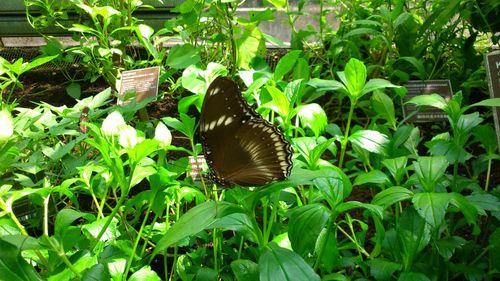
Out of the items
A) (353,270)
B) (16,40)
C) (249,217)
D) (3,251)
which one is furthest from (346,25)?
(16,40)

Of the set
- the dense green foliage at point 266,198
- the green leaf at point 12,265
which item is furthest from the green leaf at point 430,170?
the green leaf at point 12,265

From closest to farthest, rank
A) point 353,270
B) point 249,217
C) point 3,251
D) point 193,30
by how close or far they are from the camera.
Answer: point 3,251 → point 249,217 → point 353,270 → point 193,30

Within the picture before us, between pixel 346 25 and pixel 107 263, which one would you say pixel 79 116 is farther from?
pixel 346 25

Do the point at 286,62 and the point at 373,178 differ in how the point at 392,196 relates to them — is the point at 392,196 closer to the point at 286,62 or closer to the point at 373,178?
the point at 373,178

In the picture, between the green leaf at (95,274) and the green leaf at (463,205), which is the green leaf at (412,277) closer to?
the green leaf at (463,205)

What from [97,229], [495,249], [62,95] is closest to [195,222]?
[97,229]
